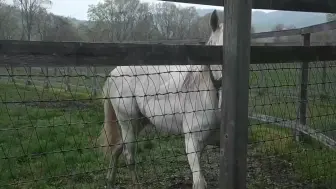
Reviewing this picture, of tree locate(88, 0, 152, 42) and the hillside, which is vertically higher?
the hillside

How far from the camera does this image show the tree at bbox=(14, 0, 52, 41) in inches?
549

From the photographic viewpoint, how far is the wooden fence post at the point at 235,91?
224 cm

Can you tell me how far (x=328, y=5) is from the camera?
3.16 metres

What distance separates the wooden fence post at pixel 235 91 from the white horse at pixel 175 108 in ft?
1.17

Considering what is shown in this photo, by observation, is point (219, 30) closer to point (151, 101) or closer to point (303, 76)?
point (151, 101)

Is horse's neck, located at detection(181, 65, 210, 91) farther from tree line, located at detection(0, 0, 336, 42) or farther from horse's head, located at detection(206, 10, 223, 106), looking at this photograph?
tree line, located at detection(0, 0, 336, 42)

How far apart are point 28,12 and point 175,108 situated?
13052mm

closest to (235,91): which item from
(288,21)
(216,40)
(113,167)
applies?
(216,40)

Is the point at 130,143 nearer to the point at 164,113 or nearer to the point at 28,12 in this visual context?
the point at 164,113

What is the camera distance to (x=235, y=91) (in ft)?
7.53

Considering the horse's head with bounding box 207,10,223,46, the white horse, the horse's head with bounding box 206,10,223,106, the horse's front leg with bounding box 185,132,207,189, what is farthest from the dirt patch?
the horse's head with bounding box 207,10,223,46

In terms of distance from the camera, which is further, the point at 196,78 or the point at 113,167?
the point at 113,167

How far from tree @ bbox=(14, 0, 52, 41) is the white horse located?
1008cm

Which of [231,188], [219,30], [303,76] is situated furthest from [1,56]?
[303,76]
